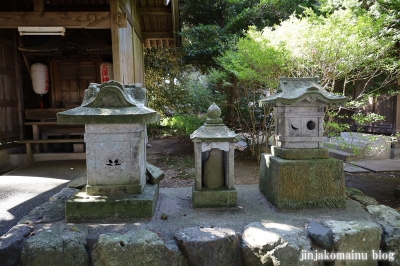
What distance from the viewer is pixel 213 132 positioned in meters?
3.88

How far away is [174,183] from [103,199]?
3.09 meters

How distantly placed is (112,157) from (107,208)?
2.35ft

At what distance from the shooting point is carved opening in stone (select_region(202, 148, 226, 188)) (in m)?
4.05

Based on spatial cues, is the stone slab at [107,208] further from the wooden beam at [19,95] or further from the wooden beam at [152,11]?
the wooden beam at [152,11]

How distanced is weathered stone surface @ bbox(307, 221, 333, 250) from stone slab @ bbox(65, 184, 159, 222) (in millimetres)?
2136

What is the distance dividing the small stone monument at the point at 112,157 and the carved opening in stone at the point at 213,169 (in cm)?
90

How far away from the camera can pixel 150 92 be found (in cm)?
1359

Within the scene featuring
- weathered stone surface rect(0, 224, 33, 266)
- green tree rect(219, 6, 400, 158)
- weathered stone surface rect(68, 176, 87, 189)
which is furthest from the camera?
green tree rect(219, 6, 400, 158)

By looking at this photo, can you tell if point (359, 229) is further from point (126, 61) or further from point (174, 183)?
point (126, 61)

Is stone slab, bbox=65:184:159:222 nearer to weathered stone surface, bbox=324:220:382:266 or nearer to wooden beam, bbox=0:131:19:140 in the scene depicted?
weathered stone surface, bbox=324:220:382:266

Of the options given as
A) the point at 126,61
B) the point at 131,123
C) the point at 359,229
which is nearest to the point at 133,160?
the point at 131,123

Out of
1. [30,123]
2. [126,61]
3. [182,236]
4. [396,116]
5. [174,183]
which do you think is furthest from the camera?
[396,116]

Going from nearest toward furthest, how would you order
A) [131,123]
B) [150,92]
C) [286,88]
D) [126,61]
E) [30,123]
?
[131,123]
[286,88]
[126,61]
[30,123]
[150,92]

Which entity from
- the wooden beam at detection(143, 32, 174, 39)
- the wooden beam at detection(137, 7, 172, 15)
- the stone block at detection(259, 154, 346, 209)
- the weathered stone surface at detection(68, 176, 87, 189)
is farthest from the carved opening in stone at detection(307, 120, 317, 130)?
the wooden beam at detection(143, 32, 174, 39)
